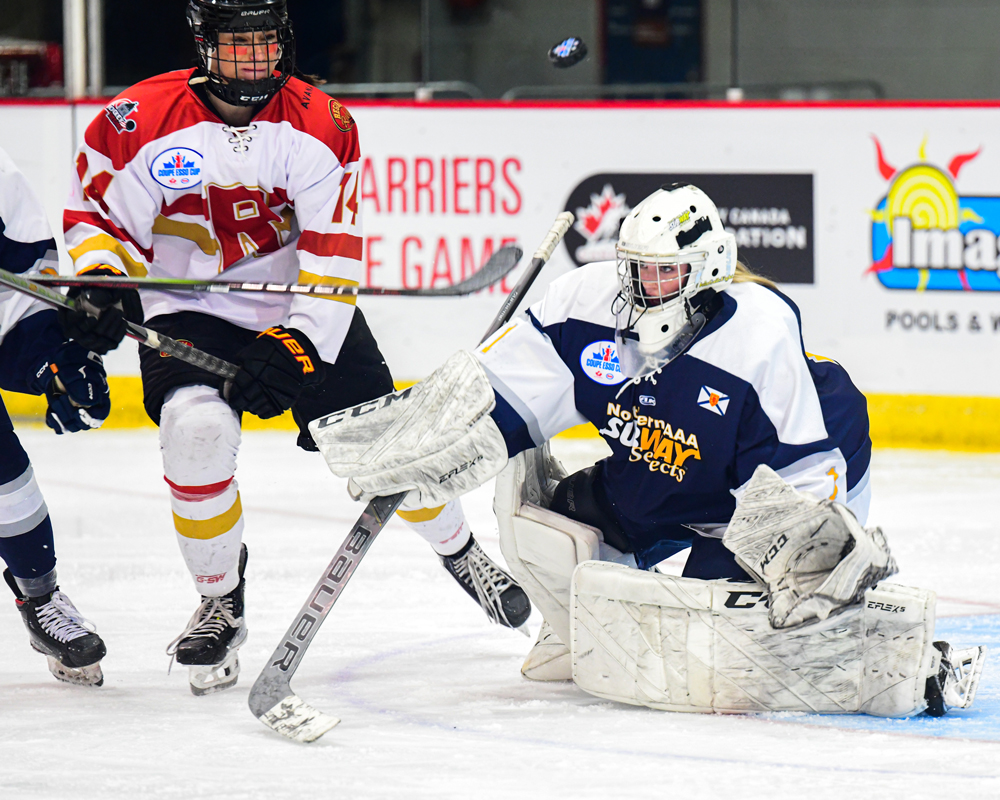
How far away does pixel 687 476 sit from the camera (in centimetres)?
232

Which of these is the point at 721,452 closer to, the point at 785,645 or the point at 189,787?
the point at 785,645

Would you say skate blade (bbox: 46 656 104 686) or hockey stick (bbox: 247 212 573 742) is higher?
hockey stick (bbox: 247 212 573 742)

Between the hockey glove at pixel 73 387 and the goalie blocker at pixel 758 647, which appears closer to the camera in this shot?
the goalie blocker at pixel 758 647

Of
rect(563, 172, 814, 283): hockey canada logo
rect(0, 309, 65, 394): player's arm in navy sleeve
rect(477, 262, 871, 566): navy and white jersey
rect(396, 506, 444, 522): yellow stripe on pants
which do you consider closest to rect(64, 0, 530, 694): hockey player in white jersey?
rect(0, 309, 65, 394): player's arm in navy sleeve

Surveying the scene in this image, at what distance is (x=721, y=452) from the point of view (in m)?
2.27

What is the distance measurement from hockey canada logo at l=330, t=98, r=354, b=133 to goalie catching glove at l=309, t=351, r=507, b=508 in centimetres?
54

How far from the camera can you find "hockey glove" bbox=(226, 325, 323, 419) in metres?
2.46

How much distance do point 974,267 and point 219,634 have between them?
9.86ft

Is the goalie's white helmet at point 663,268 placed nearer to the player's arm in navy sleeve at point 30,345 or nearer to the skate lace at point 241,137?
the skate lace at point 241,137

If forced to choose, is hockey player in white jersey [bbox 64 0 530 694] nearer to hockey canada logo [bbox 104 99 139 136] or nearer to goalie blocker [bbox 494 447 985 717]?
hockey canada logo [bbox 104 99 139 136]

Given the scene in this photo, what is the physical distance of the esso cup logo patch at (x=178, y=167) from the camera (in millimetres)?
2600

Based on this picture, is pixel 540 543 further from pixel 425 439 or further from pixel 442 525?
pixel 442 525

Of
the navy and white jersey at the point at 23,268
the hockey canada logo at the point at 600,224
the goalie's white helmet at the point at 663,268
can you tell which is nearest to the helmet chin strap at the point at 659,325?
the goalie's white helmet at the point at 663,268

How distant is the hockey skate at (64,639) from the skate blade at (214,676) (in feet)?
0.53
